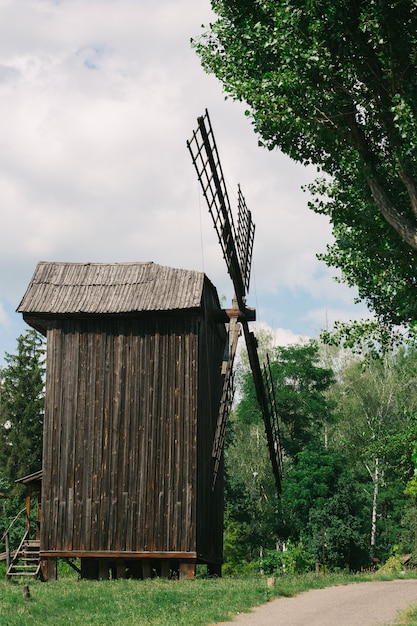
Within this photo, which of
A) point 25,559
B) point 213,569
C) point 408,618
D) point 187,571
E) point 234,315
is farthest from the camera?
point 213,569

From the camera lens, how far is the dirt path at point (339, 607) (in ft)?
49.9

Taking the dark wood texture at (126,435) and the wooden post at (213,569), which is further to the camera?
the wooden post at (213,569)

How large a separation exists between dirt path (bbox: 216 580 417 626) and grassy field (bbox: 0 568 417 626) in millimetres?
395

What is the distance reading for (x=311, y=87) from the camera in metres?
17.0

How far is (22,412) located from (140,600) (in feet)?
108

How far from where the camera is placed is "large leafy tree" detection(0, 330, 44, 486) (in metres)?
48.0

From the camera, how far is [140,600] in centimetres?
1742

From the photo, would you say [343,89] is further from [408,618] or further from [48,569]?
[48,569]

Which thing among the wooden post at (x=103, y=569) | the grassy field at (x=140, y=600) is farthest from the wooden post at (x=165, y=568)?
the wooden post at (x=103, y=569)

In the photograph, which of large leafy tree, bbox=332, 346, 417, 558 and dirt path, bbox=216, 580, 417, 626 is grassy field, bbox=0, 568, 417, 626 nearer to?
dirt path, bbox=216, 580, 417, 626

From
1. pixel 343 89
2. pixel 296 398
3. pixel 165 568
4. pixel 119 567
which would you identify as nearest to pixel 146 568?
pixel 165 568

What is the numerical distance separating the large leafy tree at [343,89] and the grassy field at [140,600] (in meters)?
7.09

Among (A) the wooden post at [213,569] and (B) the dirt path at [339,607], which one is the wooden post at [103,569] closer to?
(A) the wooden post at [213,569]

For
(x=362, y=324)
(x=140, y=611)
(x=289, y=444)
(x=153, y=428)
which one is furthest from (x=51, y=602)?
(x=289, y=444)
